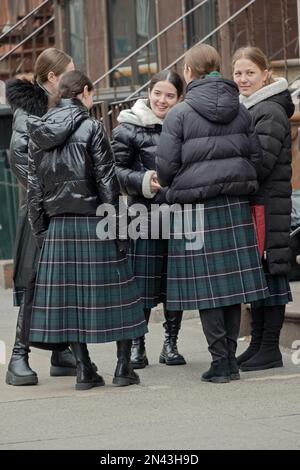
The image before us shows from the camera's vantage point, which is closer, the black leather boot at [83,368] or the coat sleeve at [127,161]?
the black leather boot at [83,368]

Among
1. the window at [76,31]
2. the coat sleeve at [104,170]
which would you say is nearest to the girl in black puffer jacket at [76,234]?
the coat sleeve at [104,170]

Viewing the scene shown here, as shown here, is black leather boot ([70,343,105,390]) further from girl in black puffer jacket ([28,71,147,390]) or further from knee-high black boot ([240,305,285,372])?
knee-high black boot ([240,305,285,372])

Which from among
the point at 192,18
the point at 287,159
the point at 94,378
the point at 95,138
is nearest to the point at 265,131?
the point at 287,159

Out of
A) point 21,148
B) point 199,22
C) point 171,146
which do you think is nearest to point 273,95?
point 171,146

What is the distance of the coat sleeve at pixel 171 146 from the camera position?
7.62 m

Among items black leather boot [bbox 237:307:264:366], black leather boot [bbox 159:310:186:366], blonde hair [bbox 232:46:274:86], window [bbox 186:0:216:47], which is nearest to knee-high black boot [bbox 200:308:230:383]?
black leather boot [bbox 237:307:264:366]

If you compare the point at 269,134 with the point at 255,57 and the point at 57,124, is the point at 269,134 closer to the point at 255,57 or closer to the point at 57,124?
the point at 255,57

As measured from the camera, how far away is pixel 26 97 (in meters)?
8.11

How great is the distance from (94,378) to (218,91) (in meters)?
1.92

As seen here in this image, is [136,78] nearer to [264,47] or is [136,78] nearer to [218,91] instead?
[264,47]

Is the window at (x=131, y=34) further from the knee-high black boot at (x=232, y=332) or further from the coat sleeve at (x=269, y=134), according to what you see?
the knee-high black boot at (x=232, y=332)

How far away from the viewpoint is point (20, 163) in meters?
8.08

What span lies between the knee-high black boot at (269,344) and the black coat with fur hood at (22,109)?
1789 mm
